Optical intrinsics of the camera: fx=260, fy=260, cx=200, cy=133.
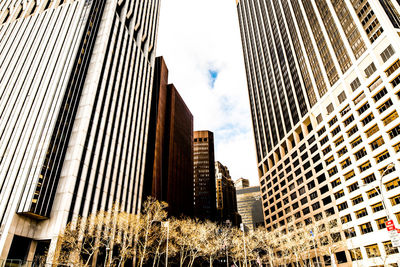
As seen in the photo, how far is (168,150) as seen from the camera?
99188 millimetres

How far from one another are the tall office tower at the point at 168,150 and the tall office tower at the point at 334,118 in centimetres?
3445

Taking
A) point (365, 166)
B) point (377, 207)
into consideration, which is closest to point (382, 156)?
point (365, 166)

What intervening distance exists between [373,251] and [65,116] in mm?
67520

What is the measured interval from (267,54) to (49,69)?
3585 inches

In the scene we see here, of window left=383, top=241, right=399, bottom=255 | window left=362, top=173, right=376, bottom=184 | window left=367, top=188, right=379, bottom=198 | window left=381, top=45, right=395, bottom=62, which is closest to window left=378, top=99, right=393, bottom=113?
window left=381, top=45, right=395, bottom=62

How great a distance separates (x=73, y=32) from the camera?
5375 cm

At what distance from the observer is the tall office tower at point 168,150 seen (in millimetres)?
86250

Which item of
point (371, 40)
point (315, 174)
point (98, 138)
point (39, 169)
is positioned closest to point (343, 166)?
point (315, 174)

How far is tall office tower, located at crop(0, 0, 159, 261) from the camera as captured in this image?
123 feet

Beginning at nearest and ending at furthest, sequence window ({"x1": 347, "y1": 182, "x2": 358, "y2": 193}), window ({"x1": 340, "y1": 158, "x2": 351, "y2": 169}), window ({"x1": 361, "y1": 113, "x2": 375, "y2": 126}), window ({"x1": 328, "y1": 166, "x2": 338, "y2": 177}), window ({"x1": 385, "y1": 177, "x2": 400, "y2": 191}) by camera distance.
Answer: window ({"x1": 385, "y1": 177, "x2": 400, "y2": 191}), window ({"x1": 361, "y1": 113, "x2": 375, "y2": 126}), window ({"x1": 347, "y1": 182, "x2": 358, "y2": 193}), window ({"x1": 340, "y1": 158, "x2": 351, "y2": 169}), window ({"x1": 328, "y1": 166, "x2": 338, "y2": 177})

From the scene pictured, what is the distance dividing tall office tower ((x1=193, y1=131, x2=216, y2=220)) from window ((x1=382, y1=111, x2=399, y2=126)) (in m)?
115

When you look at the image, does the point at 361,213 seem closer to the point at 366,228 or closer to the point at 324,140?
the point at 366,228

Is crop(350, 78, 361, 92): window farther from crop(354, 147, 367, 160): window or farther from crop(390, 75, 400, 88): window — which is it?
crop(354, 147, 367, 160): window

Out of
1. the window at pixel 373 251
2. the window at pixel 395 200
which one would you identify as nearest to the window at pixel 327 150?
the window at pixel 395 200
